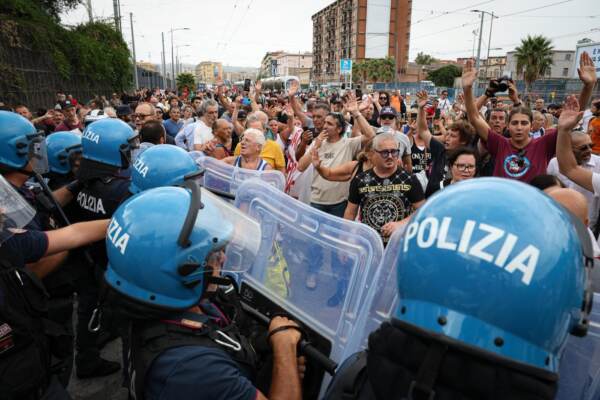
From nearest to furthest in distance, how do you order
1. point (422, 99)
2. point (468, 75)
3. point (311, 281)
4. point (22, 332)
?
point (311, 281) < point (22, 332) < point (468, 75) < point (422, 99)

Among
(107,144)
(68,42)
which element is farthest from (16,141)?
(68,42)

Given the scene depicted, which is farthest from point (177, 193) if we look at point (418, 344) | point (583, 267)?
point (583, 267)

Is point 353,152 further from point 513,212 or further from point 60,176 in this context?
point 513,212

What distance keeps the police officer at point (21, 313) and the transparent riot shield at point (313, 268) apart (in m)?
0.91

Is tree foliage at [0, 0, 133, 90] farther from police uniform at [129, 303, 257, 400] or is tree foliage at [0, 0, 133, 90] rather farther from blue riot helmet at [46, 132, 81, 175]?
police uniform at [129, 303, 257, 400]

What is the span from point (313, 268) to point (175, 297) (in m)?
0.51

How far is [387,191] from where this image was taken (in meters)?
3.32

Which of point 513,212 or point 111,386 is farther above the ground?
point 513,212

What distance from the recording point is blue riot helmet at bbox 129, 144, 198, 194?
2.66m

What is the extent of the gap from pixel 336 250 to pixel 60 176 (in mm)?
3163

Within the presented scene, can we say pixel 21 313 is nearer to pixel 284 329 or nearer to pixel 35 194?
pixel 284 329

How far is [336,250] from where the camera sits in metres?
1.47

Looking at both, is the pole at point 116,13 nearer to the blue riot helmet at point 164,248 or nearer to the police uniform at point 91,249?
the police uniform at point 91,249

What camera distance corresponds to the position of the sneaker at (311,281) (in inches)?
60.3
